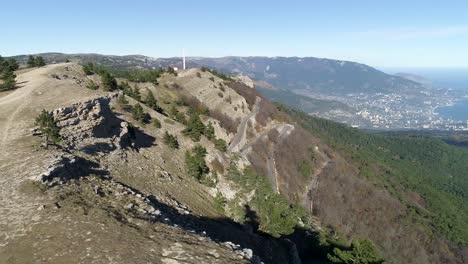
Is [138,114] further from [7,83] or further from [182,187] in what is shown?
[182,187]

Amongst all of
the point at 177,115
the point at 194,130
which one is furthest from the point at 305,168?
the point at 194,130

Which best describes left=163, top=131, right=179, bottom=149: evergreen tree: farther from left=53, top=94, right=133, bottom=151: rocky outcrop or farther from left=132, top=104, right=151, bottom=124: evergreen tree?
left=53, top=94, right=133, bottom=151: rocky outcrop

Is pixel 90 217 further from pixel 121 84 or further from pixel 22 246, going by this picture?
pixel 121 84

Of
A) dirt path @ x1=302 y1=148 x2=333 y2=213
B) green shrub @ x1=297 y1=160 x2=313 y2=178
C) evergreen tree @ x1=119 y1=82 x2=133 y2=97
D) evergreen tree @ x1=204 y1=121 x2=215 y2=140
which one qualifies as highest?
evergreen tree @ x1=119 y1=82 x2=133 y2=97

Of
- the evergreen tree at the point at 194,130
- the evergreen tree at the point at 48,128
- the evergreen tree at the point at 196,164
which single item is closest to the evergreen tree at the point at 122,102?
the evergreen tree at the point at 194,130

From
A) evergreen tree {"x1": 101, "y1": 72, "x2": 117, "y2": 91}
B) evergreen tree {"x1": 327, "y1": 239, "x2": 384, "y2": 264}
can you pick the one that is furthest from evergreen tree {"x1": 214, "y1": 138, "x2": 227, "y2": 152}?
evergreen tree {"x1": 327, "y1": 239, "x2": 384, "y2": 264}

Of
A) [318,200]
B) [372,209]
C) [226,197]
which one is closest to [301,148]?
[318,200]

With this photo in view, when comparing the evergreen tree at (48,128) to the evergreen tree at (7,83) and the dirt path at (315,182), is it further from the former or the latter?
the dirt path at (315,182)
